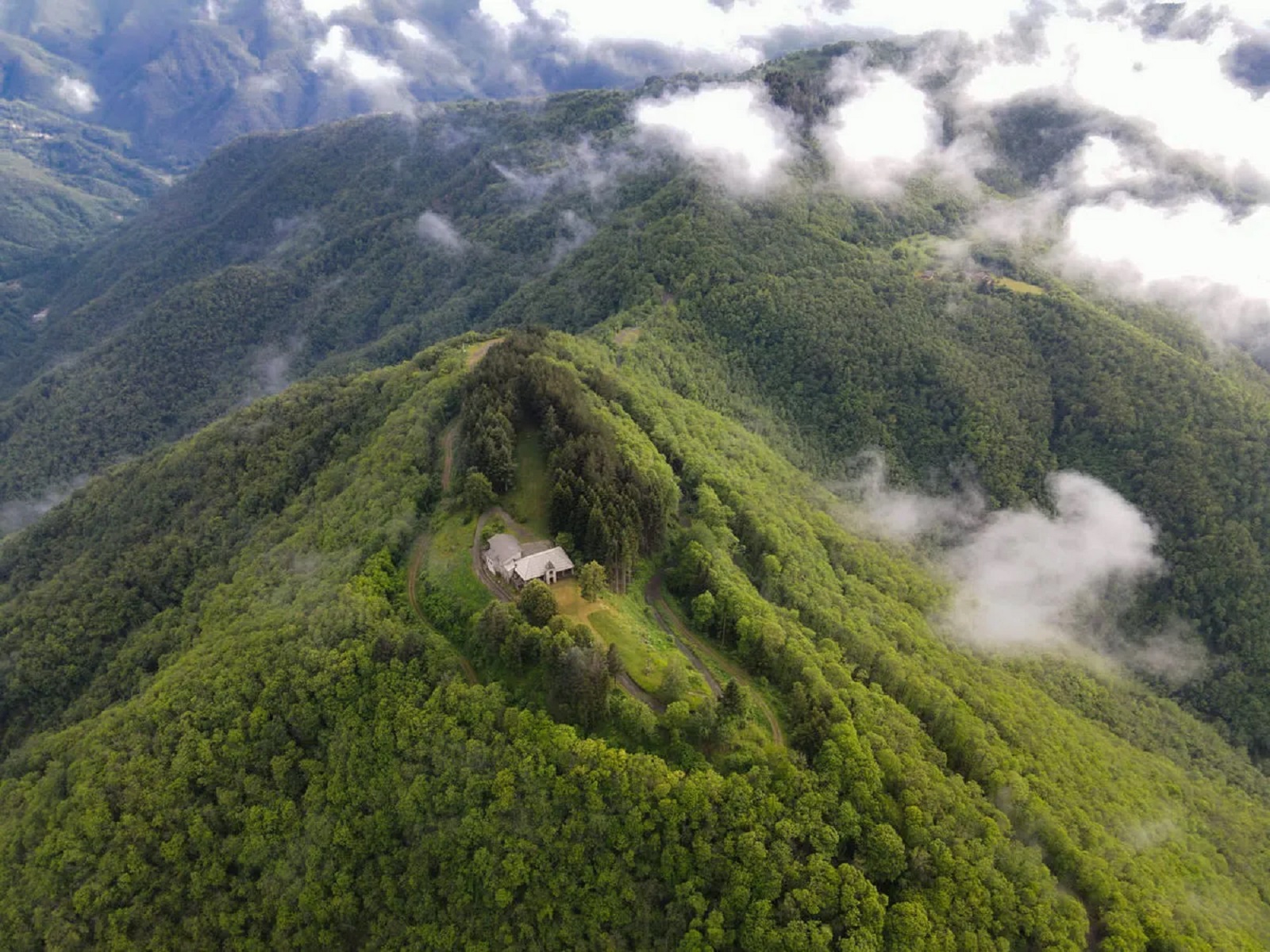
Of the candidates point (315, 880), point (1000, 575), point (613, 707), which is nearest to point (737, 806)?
point (613, 707)

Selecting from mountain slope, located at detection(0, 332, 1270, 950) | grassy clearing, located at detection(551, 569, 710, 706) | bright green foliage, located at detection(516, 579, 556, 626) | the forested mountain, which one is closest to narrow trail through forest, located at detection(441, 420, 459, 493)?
the forested mountain

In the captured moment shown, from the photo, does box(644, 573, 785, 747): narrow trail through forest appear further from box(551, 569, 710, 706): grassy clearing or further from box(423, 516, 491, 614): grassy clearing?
box(423, 516, 491, 614): grassy clearing

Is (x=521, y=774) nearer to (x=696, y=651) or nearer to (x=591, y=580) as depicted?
(x=591, y=580)

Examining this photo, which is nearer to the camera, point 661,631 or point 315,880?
point 315,880

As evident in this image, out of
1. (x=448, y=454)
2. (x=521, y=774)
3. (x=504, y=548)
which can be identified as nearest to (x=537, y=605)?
(x=504, y=548)

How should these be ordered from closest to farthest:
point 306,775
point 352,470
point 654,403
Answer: point 306,775, point 352,470, point 654,403

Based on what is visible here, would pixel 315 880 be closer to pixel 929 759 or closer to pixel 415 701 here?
pixel 415 701

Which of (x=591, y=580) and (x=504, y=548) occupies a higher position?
(x=591, y=580)
